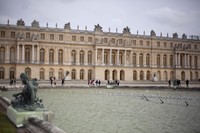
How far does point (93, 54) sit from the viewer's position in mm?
65438

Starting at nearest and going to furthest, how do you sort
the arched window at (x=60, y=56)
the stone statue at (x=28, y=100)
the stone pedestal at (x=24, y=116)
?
the stone pedestal at (x=24, y=116)
the stone statue at (x=28, y=100)
the arched window at (x=60, y=56)

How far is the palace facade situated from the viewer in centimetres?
5922

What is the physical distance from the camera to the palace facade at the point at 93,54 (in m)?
59.2

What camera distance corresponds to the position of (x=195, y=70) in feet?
250

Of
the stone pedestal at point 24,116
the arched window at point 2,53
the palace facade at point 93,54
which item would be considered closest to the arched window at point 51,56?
the palace facade at point 93,54

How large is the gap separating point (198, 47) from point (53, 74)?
3940 cm

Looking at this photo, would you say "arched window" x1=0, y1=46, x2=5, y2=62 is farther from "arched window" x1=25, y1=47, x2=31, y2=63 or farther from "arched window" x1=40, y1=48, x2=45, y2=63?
"arched window" x1=40, y1=48, x2=45, y2=63

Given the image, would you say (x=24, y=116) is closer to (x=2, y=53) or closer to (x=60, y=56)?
(x=2, y=53)

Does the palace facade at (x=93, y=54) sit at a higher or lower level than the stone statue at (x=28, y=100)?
higher

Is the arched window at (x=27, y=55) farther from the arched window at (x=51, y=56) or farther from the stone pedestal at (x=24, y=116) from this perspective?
the stone pedestal at (x=24, y=116)

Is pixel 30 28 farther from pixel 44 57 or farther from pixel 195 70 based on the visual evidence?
pixel 195 70

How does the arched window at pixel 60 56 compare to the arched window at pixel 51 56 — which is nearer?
the arched window at pixel 51 56

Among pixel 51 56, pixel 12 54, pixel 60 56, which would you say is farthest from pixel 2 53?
pixel 60 56

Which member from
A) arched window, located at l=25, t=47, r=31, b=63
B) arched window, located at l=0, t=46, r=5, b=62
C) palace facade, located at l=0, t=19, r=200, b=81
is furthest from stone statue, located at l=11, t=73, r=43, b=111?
arched window, located at l=25, t=47, r=31, b=63
